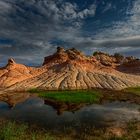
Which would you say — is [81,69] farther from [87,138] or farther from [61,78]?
[87,138]

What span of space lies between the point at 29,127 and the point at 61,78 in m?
52.1

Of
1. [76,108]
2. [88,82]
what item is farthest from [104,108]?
[88,82]

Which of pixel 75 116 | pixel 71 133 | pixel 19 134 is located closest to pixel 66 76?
pixel 75 116

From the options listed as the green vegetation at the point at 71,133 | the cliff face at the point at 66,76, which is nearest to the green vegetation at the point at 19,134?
the green vegetation at the point at 71,133

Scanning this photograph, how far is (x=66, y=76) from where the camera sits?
80500mm

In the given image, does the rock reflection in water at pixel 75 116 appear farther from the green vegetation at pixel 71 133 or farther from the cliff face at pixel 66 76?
the cliff face at pixel 66 76

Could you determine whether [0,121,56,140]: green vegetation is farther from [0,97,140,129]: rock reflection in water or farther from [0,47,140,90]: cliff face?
[0,47,140,90]: cliff face

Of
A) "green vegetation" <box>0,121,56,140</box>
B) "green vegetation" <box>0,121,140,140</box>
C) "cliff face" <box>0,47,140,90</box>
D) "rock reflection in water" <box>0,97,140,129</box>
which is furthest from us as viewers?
"cliff face" <box>0,47,140,90</box>

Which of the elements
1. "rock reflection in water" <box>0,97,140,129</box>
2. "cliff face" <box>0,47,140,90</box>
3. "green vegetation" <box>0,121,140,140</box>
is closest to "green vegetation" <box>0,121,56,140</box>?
"green vegetation" <box>0,121,140,140</box>

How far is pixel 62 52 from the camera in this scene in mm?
106688

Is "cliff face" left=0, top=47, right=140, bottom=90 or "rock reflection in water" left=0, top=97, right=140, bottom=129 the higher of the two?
"cliff face" left=0, top=47, right=140, bottom=90

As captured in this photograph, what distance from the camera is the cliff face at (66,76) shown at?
240 ft

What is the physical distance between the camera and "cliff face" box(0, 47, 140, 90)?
73.1 m

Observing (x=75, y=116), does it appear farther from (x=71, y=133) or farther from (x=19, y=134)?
(x=19, y=134)
